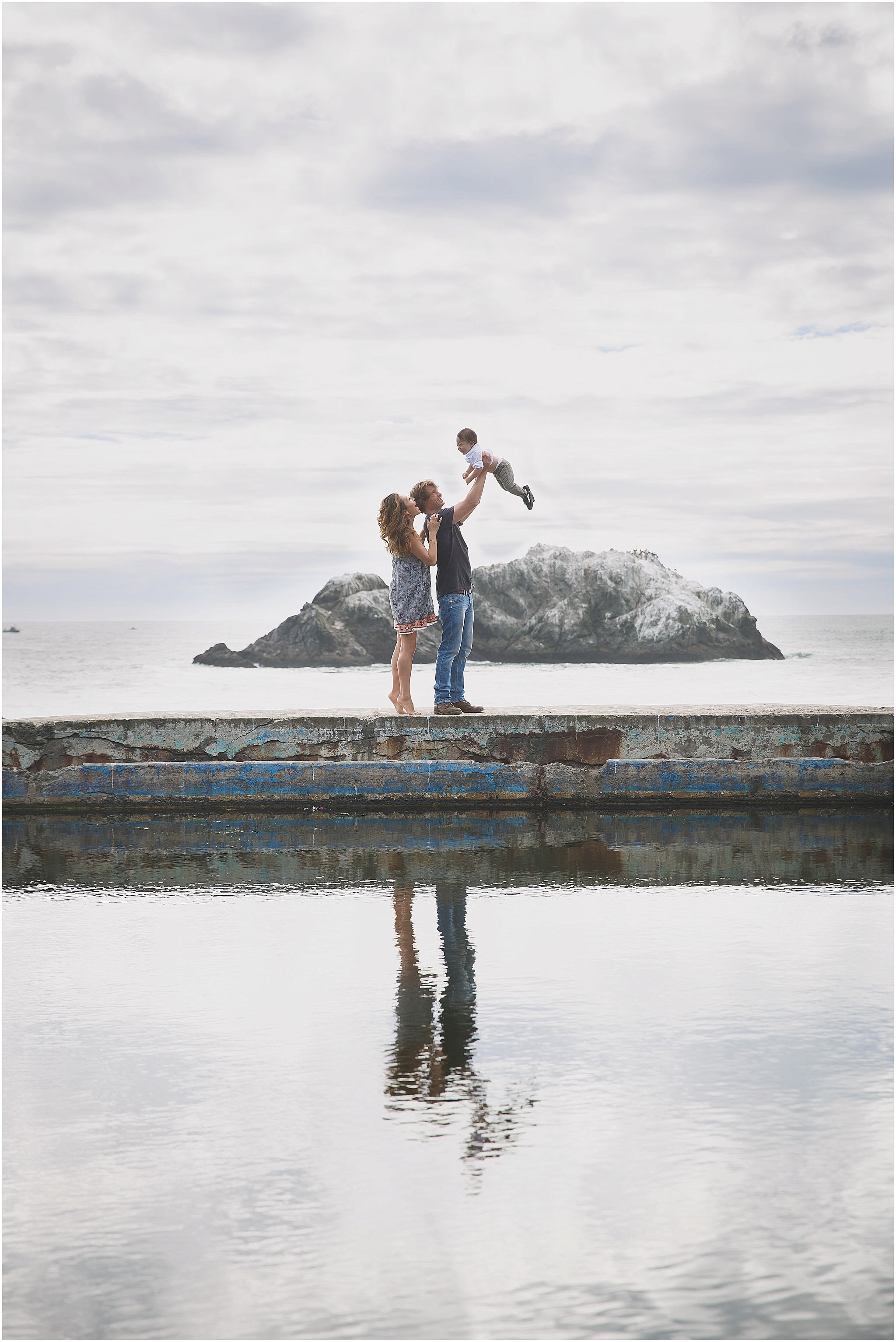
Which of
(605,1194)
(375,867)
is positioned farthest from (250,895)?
(605,1194)

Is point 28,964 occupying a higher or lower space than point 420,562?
lower

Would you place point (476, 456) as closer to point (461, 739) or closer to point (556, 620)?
point (461, 739)

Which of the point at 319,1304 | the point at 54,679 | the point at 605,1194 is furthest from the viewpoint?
the point at 54,679

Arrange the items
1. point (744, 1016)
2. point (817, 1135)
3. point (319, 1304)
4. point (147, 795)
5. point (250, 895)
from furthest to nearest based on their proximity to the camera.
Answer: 1. point (147, 795)
2. point (250, 895)
3. point (744, 1016)
4. point (817, 1135)
5. point (319, 1304)

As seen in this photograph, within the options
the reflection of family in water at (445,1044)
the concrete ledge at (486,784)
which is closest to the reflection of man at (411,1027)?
the reflection of family in water at (445,1044)

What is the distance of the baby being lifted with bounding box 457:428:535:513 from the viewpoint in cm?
803

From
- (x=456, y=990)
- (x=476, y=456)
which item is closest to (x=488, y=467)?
(x=476, y=456)

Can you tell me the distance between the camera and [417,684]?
123 feet

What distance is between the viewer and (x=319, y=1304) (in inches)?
82.4

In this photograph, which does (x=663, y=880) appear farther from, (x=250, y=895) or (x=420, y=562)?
(x=420, y=562)

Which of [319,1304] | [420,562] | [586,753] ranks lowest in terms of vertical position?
[319,1304]

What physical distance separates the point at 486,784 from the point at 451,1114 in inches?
209

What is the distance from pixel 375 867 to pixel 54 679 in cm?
3880

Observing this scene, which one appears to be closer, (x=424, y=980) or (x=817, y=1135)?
(x=817, y=1135)
